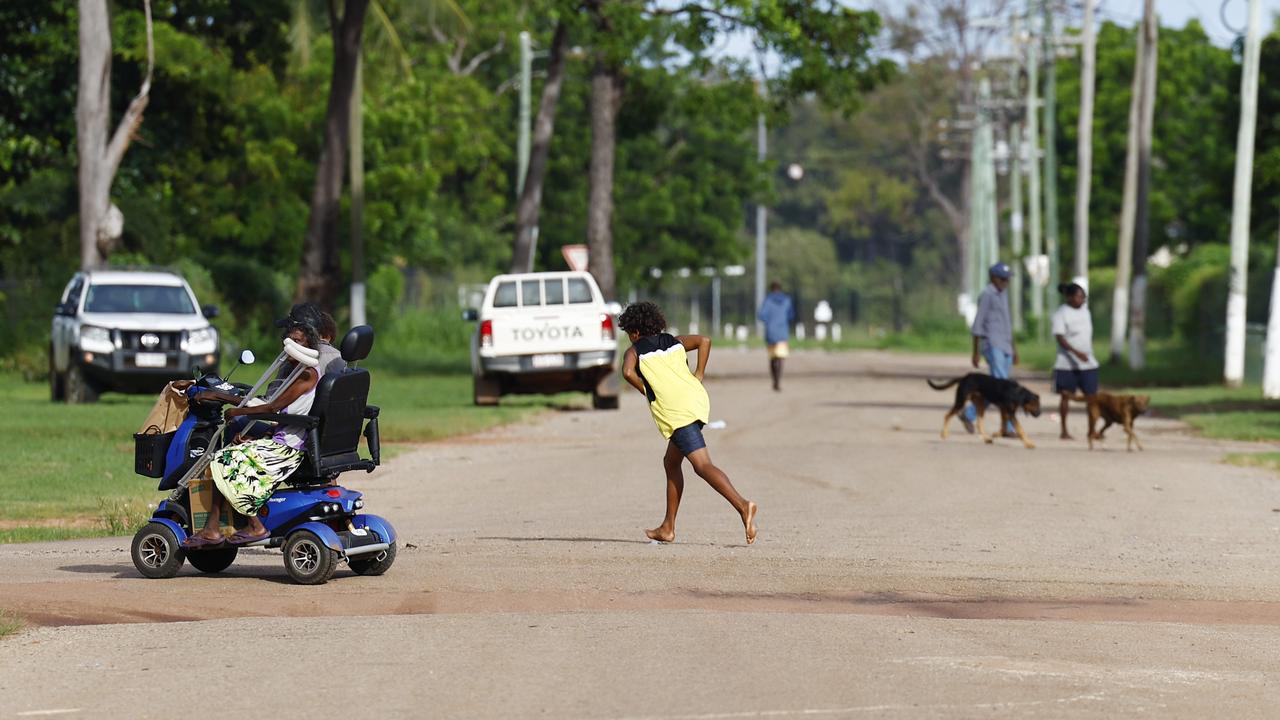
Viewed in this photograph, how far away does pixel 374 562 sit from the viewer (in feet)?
39.8

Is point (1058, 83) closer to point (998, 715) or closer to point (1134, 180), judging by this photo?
point (1134, 180)

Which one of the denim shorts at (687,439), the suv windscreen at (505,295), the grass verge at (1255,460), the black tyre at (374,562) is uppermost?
the suv windscreen at (505,295)

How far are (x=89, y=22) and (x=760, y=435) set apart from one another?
14888 mm

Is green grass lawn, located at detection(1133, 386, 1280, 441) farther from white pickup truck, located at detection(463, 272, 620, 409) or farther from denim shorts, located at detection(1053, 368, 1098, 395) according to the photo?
white pickup truck, located at detection(463, 272, 620, 409)

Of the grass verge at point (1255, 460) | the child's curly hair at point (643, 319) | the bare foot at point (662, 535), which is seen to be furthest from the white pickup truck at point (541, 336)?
the child's curly hair at point (643, 319)

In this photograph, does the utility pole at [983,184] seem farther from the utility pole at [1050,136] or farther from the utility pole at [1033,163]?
the utility pole at [1050,136]

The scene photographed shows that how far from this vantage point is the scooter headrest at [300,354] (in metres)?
11.8

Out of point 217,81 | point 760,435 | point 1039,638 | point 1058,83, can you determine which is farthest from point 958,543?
point 1058,83

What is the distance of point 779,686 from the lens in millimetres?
8539

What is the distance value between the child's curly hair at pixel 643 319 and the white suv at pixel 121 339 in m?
16.7

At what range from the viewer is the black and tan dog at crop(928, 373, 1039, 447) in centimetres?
2375

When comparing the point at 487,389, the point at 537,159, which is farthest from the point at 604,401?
the point at 537,159

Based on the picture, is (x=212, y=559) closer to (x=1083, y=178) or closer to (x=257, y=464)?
(x=257, y=464)

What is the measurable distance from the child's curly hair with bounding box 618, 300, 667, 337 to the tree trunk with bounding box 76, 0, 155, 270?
74.5 feet
